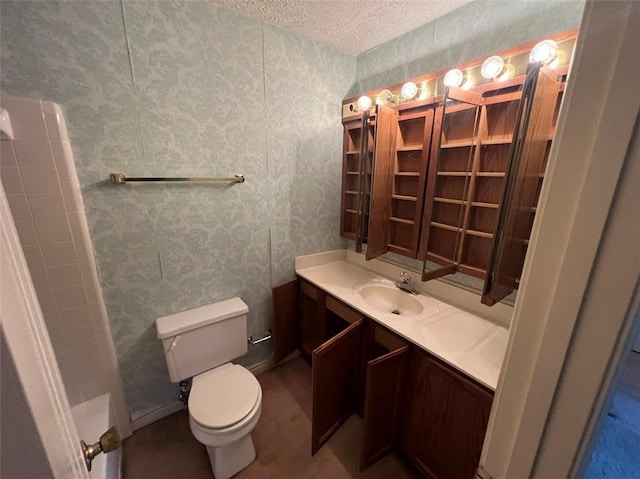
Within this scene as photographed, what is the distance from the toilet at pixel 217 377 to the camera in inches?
50.2

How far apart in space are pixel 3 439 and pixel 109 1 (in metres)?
1.71

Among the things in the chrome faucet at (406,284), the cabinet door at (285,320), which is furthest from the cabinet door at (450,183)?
the cabinet door at (285,320)

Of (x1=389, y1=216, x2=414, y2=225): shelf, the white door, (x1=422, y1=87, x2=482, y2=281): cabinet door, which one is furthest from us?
(x1=389, y1=216, x2=414, y2=225): shelf

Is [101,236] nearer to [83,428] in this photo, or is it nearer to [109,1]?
[83,428]

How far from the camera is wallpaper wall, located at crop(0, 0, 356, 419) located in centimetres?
118

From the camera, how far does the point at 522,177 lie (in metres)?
0.98

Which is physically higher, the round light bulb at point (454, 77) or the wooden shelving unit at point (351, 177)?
the round light bulb at point (454, 77)

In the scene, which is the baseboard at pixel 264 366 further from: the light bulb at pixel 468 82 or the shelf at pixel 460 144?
the light bulb at pixel 468 82

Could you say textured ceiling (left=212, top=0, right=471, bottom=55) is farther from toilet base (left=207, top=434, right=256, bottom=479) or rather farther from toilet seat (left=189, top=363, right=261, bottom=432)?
toilet base (left=207, top=434, right=256, bottom=479)

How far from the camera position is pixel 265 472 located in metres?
1.40

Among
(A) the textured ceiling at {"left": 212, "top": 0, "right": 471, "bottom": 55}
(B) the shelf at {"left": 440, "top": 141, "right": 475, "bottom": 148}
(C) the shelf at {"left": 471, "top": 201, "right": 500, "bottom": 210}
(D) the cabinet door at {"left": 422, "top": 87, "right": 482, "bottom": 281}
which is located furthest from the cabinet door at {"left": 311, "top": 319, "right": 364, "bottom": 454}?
(A) the textured ceiling at {"left": 212, "top": 0, "right": 471, "bottom": 55}

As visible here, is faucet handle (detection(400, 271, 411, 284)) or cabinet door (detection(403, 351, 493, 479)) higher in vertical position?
faucet handle (detection(400, 271, 411, 284))

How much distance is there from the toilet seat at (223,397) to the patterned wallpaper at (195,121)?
390 mm

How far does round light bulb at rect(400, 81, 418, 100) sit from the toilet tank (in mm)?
1702
